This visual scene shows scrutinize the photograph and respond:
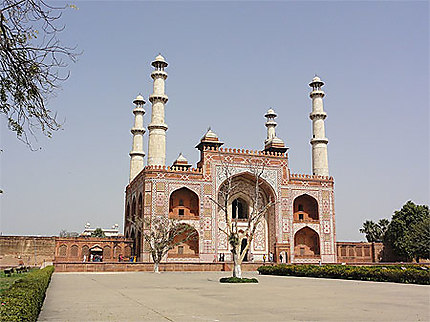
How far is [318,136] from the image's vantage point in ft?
103

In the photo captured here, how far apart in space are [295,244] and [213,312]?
80.2 ft

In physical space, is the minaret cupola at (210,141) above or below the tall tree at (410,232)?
above

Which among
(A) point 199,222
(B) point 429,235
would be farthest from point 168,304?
(B) point 429,235

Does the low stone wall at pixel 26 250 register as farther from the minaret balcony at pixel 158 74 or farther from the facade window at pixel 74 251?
the minaret balcony at pixel 158 74

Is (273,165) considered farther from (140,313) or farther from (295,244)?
(140,313)

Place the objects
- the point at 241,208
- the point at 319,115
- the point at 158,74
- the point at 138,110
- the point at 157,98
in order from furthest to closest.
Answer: the point at 138,110, the point at 319,115, the point at 241,208, the point at 158,74, the point at 157,98

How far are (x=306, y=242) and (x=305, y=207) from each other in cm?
234

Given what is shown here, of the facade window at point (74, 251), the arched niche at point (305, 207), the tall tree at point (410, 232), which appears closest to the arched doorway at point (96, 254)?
the facade window at point (74, 251)

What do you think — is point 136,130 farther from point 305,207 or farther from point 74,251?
point 305,207

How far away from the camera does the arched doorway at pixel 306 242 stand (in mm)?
30156

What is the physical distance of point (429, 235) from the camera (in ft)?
102

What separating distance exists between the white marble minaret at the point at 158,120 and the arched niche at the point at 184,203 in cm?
217

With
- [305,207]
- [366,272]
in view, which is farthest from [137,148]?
[366,272]

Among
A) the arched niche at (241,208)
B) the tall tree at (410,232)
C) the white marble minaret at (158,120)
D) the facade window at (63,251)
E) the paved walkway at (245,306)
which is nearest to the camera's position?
the paved walkway at (245,306)
